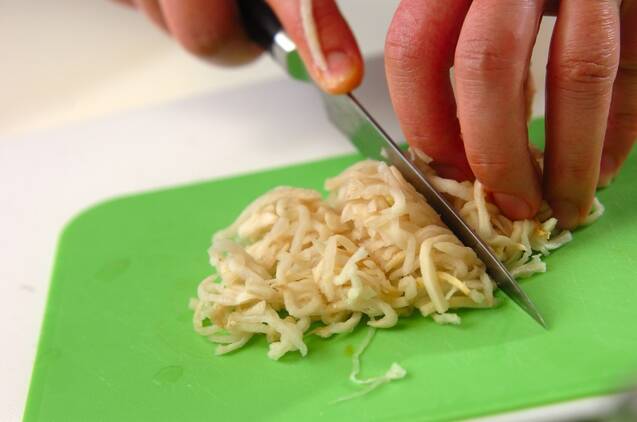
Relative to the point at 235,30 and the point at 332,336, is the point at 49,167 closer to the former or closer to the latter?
the point at 235,30

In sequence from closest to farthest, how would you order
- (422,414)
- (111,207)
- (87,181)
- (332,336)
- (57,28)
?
1. (422,414)
2. (332,336)
3. (111,207)
4. (87,181)
5. (57,28)

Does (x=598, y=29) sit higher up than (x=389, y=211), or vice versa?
(x=598, y=29)

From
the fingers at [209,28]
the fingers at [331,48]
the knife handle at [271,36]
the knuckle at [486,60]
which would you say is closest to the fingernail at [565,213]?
the knuckle at [486,60]

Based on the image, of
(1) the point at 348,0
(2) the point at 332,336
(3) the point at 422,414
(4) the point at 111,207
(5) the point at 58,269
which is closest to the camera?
(3) the point at 422,414

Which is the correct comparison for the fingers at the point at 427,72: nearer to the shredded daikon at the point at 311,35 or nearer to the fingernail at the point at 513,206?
the fingernail at the point at 513,206

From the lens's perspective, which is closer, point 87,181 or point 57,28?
point 87,181

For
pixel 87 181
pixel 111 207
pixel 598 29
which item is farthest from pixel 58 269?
pixel 598 29

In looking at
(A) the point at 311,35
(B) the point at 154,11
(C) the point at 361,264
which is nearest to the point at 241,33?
(B) the point at 154,11
